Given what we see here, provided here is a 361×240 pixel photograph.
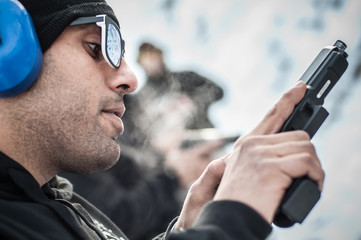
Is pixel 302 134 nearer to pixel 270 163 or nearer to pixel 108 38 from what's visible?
pixel 270 163

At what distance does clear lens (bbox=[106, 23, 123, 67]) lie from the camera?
1519mm

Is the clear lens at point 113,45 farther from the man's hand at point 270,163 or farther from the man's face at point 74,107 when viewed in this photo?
the man's hand at point 270,163

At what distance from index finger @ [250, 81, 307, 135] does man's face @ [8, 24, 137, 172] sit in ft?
2.24

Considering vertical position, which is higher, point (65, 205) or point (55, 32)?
point (55, 32)

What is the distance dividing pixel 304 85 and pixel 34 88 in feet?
3.19

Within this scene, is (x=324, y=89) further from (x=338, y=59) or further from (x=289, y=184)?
(x=289, y=184)

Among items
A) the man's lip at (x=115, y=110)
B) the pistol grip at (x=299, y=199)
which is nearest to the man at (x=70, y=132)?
the man's lip at (x=115, y=110)

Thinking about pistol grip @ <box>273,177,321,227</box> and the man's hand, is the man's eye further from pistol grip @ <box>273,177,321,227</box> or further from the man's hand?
pistol grip @ <box>273,177,321,227</box>

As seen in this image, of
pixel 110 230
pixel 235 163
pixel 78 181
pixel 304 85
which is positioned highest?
pixel 304 85

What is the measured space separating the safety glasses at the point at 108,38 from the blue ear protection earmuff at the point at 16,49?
21 cm

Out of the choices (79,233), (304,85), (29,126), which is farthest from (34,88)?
(304,85)

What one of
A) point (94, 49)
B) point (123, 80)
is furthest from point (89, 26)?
point (123, 80)

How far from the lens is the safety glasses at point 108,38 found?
4.94 ft

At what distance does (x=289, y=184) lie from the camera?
3.18 ft
